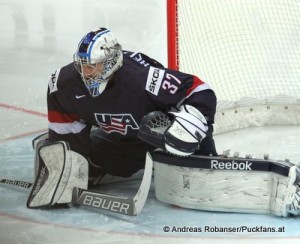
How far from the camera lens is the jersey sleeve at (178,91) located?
2896 mm

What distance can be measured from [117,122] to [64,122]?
9.0 inches

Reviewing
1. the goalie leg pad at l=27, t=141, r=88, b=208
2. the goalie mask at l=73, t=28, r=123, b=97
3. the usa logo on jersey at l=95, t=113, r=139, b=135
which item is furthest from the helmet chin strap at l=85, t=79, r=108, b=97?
the goalie leg pad at l=27, t=141, r=88, b=208

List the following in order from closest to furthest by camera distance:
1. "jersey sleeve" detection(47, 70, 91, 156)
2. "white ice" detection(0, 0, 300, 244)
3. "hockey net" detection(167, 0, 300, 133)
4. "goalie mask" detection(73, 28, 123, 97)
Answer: "white ice" detection(0, 0, 300, 244) → "goalie mask" detection(73, 28, 123, 97) → "jersey sleeve" detection(47, 70, 91, 156) → "hockey net" detection(167, 0, 300, 133)

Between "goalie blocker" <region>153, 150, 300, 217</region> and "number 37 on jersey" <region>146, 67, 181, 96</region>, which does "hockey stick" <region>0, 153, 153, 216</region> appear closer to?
"goalie blocker" <region>153, 150, 300, 217</region>

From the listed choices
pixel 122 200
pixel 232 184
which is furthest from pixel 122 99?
pixel 232 184

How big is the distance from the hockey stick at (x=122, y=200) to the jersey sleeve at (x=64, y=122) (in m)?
0.20

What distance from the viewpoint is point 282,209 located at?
2.78m

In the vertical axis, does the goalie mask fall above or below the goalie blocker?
above

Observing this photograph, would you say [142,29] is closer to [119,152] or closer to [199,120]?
[119,152]

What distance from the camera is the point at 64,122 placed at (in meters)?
3.12

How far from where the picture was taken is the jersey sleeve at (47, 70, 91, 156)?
122 inches

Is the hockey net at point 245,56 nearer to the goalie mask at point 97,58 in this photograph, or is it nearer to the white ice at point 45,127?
the white ice at point 45,127

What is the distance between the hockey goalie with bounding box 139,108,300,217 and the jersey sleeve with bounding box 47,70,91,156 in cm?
35

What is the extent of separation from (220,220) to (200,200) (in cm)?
13
